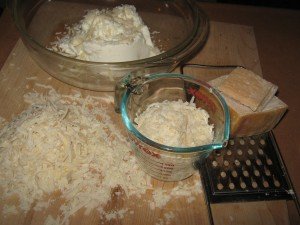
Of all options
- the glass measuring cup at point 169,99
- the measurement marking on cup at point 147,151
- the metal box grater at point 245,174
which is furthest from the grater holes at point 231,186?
the measurement marking on cup at point 147,151

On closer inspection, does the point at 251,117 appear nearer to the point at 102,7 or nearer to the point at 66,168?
the point at 66,168

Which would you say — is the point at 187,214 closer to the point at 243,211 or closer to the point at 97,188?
the point at 243,211

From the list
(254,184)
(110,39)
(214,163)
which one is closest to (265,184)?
(254,184)

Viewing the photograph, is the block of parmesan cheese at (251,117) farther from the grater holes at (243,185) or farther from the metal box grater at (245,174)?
the grater holes at (243,185)

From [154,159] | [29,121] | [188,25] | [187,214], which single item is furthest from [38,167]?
[188,25]

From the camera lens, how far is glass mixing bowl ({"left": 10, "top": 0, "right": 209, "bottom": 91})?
0.96 m

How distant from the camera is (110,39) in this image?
3.46ft

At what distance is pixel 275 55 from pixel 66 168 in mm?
1011

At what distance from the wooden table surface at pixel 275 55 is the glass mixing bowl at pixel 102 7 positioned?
161mm

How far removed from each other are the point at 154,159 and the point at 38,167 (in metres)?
0.32

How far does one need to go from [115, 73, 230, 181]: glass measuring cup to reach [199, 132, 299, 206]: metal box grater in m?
0.07

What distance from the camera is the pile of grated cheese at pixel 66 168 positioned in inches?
34.1

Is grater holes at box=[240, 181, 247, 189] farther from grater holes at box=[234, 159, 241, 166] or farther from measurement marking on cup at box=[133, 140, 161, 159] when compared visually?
measurement marking on cup at box=[133, 140, 161, 159]

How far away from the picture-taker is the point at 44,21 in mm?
1281
